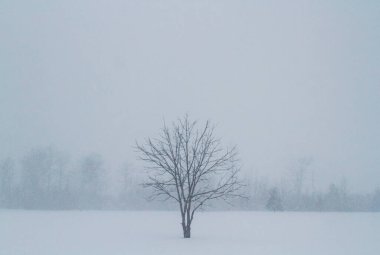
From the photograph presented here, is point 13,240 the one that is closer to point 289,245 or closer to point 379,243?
point 289,245

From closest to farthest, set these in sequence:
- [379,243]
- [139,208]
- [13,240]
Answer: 1. [13,240]
2. [379,243]
3. [139,208]

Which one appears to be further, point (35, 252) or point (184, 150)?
point (184, 150)

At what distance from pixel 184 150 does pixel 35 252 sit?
1159 cm

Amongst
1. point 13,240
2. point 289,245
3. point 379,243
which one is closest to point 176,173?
point 289,245

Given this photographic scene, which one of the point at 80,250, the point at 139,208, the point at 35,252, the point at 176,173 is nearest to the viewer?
the point at 35,252

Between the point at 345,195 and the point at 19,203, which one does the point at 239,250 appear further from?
the point at 345,195

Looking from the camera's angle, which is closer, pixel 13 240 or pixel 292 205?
pixel 13 240

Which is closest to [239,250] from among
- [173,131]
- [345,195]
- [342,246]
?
[342,246]

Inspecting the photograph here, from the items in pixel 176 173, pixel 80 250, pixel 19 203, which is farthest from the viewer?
pixel 19 203

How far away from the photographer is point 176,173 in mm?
26469

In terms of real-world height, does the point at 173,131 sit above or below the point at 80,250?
above

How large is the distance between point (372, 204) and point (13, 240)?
105m

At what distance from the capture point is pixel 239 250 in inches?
773

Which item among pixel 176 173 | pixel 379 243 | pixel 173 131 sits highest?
pixel 173 131
